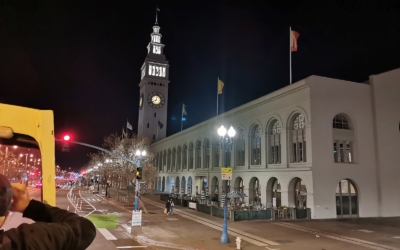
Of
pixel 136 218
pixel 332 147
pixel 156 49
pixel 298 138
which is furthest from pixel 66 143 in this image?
pixel 156 49

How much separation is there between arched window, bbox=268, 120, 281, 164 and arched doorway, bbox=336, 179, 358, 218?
640 cm

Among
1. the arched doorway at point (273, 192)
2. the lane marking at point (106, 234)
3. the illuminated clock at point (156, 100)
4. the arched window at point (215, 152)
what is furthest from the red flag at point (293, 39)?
the illuminated clock at point (156, 100)

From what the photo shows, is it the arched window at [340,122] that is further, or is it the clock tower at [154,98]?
the clock tower at [154,98]

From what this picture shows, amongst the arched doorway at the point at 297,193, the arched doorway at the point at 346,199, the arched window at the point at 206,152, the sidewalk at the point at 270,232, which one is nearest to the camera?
the sidewalk at the point at 270,232

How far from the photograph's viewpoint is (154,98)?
8900cm

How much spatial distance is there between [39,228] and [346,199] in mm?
32249

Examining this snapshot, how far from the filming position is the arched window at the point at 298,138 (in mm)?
29891

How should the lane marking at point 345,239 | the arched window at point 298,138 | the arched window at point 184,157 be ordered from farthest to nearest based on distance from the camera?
the arched window at point 184,157 → the arched window at point 298,138 → the lane marking at point 345,239

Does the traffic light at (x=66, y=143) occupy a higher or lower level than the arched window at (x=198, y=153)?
lower

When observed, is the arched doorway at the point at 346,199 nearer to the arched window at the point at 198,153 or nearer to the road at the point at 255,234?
the road at the point at 255,234

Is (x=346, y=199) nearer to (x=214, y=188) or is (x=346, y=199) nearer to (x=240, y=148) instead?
(x=240, y=148)

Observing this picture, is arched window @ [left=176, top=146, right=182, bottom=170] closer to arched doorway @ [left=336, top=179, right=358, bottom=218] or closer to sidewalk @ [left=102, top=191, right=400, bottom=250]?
sidewalk @ [left=102, top=191, right=400, bottom=250]

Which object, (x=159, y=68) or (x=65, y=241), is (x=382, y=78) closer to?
(x=65, y=241)

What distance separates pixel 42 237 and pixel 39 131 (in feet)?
9.74
